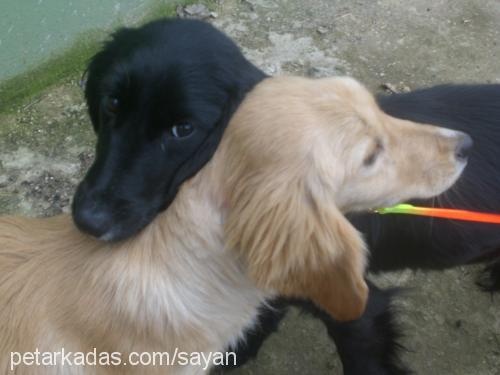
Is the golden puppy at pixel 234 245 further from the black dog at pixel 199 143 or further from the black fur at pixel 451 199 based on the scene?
the black fur at pixel 451 199

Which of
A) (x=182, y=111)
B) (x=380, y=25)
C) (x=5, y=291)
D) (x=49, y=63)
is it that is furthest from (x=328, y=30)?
(x=5, y=291)

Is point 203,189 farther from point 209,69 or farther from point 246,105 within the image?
point 209,69

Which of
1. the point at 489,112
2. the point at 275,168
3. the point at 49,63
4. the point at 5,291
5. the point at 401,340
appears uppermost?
the point at 275,168

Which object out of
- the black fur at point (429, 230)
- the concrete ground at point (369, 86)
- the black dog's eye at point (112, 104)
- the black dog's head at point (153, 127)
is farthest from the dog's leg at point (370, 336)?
the black dog's eye at point (112, 104)

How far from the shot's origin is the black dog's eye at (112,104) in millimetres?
2078

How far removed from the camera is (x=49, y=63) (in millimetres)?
3867

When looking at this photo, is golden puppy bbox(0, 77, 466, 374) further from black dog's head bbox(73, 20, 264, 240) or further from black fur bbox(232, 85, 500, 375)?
black fur bbox(232, 85, 500, 375)

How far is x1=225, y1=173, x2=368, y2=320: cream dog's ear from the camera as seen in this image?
5.77ft

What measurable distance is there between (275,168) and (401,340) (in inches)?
58.9

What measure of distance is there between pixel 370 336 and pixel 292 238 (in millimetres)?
891

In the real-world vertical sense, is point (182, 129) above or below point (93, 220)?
above

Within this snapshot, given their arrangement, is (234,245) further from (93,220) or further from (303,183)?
(93,220)

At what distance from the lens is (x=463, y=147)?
2094 mm

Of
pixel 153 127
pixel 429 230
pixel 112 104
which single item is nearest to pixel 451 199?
pixel 429 230
